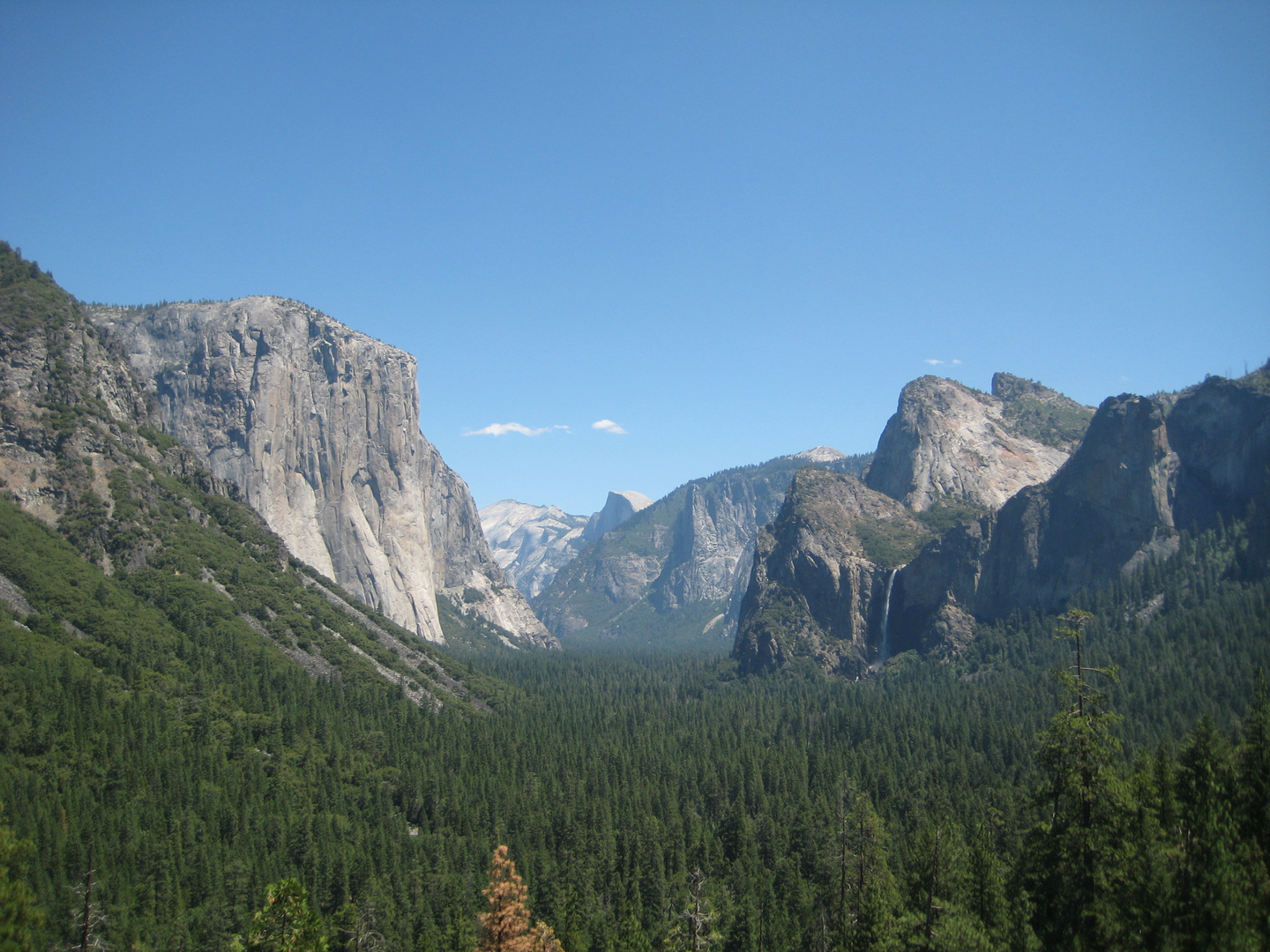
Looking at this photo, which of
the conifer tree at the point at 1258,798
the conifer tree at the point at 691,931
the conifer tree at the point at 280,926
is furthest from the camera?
the conifer tree at the point at 691,931

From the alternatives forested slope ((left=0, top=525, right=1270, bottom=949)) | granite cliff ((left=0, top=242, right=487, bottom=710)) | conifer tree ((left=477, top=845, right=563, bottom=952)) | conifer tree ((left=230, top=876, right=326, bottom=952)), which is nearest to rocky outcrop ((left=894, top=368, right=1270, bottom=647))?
forested slope ((left=0, top=525, right=1270, bottom=949))

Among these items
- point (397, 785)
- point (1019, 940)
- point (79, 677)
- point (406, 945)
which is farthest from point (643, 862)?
point (79, 677)

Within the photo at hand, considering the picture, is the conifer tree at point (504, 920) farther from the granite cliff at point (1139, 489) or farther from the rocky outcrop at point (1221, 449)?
the granite cliff at point (1139, 489)

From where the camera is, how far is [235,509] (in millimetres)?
177750

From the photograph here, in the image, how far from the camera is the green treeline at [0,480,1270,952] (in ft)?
113

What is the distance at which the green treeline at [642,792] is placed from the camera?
113 ft

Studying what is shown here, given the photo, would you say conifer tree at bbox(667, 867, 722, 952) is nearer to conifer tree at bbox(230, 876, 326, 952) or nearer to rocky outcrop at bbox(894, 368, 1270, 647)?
conifer tree at bbox(230, 876, 326, 952)

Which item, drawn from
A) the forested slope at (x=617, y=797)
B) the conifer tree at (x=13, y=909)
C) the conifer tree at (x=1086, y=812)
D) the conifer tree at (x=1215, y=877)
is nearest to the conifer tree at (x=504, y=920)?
the forested slope at (x=617, y=797)

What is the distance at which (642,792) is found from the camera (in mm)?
105125

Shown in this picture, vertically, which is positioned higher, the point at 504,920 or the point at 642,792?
the point at 504,920

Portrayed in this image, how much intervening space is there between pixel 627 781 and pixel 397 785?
30.1 m

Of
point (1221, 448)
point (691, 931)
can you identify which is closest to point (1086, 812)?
point (691, 931)

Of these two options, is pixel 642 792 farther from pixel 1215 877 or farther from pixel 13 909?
pixel 1215 877

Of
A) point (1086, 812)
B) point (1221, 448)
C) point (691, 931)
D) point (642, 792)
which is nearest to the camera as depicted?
point (1086, 812)
